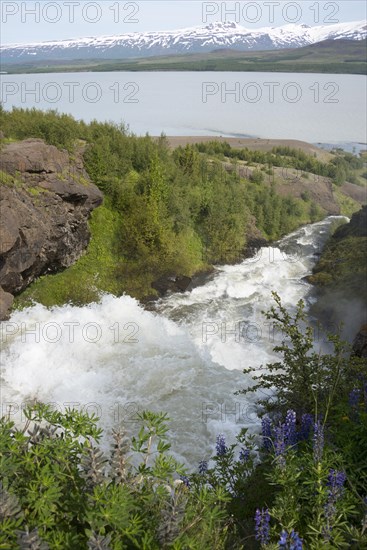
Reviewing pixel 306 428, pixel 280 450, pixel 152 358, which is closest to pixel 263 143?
pixel 152 358

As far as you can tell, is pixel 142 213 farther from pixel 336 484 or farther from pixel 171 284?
pixel 336 484

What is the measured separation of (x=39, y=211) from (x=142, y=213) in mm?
6105

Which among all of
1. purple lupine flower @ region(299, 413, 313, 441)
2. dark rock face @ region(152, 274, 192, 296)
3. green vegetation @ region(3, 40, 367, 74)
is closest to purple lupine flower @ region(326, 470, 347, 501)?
purple lupine flower @ region(299, 413, 313, 441)

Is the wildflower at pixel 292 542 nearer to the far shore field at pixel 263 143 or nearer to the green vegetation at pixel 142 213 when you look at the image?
the green vegetation at pixel 142 213

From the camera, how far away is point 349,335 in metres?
18.3

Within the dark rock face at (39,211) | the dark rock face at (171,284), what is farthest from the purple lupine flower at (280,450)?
the dark rock face at (171,284)

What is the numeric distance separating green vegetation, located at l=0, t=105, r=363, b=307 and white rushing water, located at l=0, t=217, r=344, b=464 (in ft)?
5.92

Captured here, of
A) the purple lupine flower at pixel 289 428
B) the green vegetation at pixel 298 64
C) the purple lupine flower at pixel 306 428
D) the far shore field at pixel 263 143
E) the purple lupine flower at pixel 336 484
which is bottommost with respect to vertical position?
the purple lupine flower at pixel 306 428

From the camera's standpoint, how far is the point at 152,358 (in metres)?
15.9

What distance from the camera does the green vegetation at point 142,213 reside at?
72.5 ft

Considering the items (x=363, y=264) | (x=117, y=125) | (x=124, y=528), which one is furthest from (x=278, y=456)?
(x=117, y=125)

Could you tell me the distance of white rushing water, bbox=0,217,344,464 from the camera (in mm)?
13141

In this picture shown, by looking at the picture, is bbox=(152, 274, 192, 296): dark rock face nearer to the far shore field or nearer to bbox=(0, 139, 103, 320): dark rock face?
bbox=(0, 139, 103, 320): dark rock face

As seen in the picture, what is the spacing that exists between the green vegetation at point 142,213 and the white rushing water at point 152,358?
5.92 ft
